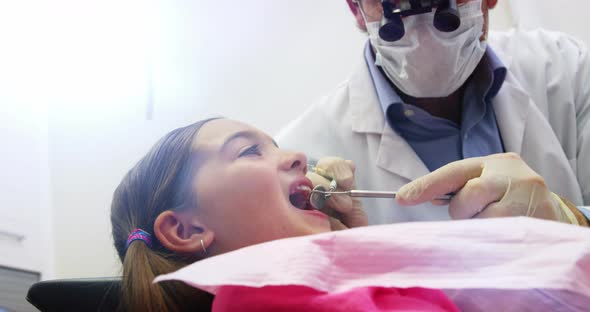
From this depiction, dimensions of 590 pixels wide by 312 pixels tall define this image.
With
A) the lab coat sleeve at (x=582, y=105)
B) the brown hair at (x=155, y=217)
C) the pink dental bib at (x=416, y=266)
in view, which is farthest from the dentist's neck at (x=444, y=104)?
the pink dental bib at (x=416, y=266)

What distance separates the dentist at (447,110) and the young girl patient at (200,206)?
363 millimetres

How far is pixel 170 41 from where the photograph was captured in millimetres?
2447

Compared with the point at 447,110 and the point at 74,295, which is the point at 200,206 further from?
the point at 447,110

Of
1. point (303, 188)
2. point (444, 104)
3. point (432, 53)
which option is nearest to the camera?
point (303, 188)

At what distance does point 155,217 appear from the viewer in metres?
1.03

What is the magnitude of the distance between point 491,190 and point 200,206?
510mm

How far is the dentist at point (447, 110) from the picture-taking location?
4.37 ft

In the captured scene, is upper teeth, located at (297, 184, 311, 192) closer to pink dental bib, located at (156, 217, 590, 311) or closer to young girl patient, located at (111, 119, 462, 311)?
young girl patient, located at (111, 119, 462, 311)

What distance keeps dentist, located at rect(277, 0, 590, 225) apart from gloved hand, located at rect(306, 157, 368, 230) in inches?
7.3

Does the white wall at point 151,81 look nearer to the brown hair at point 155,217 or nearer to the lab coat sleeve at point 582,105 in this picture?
the lab coat sleeve at point 582,105

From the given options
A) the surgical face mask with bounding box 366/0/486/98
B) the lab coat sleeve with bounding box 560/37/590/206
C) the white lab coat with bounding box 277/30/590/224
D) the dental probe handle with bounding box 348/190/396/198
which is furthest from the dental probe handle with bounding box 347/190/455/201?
the lab coat sleeve with bounding box 560/37/590/206

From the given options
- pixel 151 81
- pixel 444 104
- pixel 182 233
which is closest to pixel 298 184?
pixel 182 233

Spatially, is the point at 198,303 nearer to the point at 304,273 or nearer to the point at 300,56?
the point at 304,273

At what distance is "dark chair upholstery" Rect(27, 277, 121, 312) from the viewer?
0.94 m
